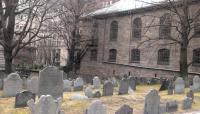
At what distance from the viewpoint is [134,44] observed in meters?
36.4

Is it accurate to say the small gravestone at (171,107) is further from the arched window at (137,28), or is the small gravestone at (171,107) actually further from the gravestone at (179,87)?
the arched window at (137,28)

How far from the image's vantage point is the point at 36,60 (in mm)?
52969

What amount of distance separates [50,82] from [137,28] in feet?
78.4

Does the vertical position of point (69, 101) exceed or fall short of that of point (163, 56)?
it falls short

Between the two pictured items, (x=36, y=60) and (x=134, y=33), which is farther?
(x=36, y=60)

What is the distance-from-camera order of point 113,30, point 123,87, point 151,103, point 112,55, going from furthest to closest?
point 113,30 → point 112,55 → point 123,87 → point 151,103

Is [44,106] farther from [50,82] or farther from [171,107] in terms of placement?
[171,107]

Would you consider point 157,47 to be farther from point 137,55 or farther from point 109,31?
point 109,31

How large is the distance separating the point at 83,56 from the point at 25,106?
30.8 m

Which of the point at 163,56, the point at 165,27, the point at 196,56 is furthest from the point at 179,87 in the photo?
the point at 163,56

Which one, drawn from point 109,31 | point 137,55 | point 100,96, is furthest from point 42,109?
point 109,31

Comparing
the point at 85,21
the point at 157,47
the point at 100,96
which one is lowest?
the point at 100,96

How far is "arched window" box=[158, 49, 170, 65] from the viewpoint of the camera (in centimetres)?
3228

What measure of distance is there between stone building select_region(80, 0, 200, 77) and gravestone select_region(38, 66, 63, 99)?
50.4ft
